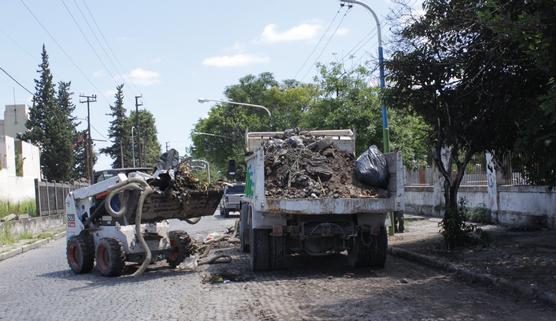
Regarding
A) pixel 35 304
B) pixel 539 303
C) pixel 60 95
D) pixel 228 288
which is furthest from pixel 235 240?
pixel 60 95

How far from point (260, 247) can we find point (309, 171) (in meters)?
1.61

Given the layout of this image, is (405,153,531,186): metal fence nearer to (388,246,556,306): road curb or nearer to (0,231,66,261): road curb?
(388,246,556,306): road curb

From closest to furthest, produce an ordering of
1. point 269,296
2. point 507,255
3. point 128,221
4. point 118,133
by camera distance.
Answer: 1. point 269,296
2. point 507,255
3. point 128,221
4. point 118,133

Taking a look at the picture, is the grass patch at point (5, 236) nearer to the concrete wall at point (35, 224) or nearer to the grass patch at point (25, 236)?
the concrete wall at point (35, 224)

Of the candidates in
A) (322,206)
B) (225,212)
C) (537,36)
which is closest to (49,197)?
(225,212)

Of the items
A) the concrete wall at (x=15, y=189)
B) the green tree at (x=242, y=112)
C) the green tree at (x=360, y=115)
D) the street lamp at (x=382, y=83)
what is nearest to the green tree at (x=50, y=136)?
the green tree at (x=242, y=112)

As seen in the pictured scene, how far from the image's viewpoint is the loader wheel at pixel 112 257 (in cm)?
1123

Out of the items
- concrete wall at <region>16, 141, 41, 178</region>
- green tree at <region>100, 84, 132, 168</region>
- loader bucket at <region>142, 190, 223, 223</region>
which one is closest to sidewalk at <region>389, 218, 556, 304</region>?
loader bucket at <region>142, 190, 223, 223</region>

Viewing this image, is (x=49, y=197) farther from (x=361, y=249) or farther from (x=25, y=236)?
(x=361, y=249)

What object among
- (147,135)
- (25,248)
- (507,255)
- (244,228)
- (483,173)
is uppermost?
(147,135)

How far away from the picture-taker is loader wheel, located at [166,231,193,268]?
1223 centimetres

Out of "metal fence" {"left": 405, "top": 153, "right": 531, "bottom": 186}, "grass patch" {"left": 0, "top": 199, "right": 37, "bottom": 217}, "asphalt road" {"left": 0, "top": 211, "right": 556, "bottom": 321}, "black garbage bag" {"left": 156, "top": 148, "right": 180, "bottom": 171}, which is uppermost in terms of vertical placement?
"black garbage bag" {"left": 156, "top": 148, "right": 180, "bottom": 171}

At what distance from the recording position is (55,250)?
739 inches

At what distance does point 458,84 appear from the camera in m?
12.2
